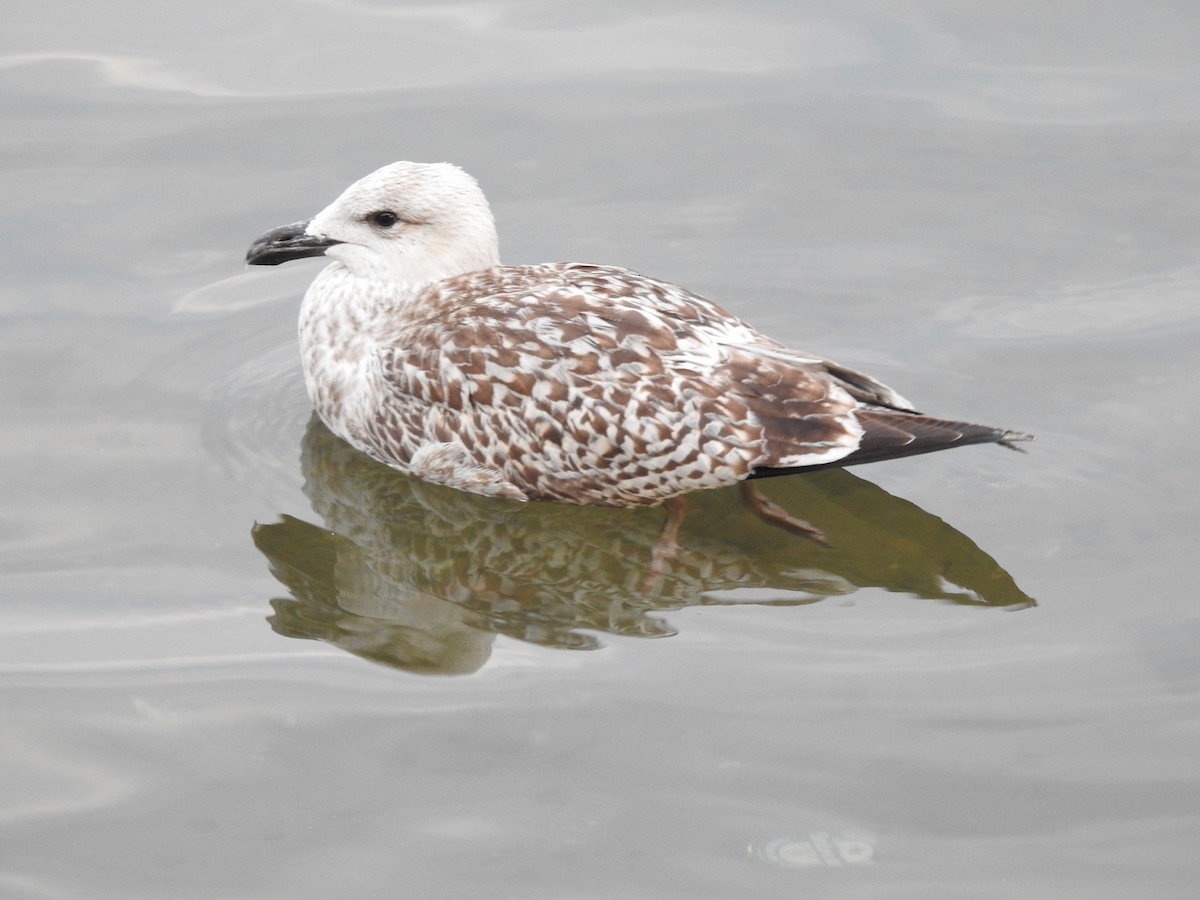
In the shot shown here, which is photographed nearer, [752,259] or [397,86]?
[752,259]

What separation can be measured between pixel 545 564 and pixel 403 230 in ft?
5.33

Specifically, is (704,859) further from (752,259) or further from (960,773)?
(752,259)

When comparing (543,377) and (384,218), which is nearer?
(543,377)

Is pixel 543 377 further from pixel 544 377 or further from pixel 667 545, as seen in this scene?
pixel 667 545

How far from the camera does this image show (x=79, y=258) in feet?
27.2

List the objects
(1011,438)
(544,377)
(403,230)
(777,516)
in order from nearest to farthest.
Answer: (1011,438), (544,377), (777,516), (403,230)

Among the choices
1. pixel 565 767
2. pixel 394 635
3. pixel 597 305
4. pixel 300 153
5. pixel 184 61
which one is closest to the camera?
pixel 565 767

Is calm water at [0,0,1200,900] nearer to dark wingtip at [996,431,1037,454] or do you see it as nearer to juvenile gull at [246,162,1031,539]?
juvenile gull at [246,162,1031,539]

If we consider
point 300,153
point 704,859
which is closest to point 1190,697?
point 704,859

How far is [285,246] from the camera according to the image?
282 inches

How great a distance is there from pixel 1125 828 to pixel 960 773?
1.71ft

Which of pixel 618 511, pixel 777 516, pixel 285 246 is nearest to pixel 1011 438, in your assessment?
pixel 777 516

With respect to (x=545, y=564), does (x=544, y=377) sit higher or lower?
higher

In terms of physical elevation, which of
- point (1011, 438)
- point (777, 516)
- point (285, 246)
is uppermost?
point (285, 246)
